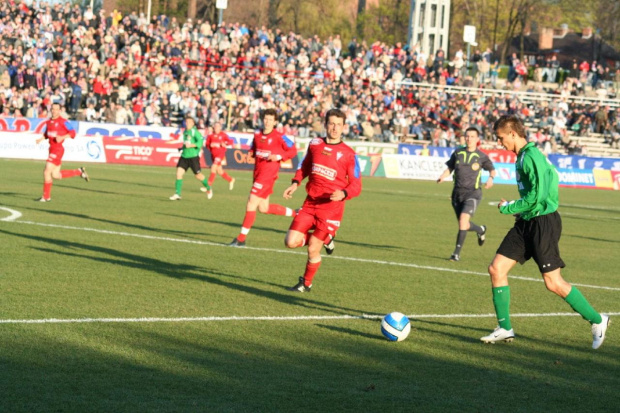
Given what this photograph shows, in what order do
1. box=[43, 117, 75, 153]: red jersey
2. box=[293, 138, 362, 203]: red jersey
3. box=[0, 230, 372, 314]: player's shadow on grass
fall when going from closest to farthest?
box=[0, 230, 372, 314]: player's shadow on grass < box=[293, 138, 362, 203]: red jersey < box=[43, 117, 75, 153]: red jersey

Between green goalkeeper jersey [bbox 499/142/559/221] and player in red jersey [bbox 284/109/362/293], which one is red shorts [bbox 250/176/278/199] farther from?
green goalkeeper jersey [bbox 499/142/559/221]

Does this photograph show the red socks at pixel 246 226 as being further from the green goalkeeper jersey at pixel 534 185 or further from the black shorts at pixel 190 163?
the black shorts at pixel 190 163

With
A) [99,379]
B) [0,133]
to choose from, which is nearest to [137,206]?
[99,379]

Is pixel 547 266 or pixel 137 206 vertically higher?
pixel 547 266

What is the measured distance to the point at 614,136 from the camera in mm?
46344

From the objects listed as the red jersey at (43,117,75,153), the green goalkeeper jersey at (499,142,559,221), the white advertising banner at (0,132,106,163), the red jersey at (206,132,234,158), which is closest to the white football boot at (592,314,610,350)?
the green goalkeeper jersey at (499,142,559,221)

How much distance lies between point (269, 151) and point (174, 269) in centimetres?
368

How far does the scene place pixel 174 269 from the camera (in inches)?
450

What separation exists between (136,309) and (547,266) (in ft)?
12.4

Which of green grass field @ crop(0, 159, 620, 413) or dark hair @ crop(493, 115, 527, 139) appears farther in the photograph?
dark hair @ crop(493, 115, 527, 139)

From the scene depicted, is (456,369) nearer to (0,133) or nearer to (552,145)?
(0,133)

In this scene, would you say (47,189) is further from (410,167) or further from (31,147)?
(410,167)

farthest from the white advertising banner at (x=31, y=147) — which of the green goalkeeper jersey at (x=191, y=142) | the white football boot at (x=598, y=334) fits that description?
the white football boot at (x=598, y=334)

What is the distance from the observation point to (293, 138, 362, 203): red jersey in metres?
10.2
